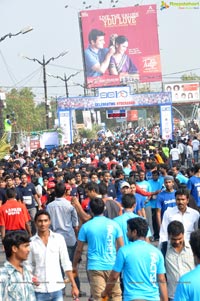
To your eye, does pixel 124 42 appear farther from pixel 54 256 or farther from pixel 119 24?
pixel 54 256

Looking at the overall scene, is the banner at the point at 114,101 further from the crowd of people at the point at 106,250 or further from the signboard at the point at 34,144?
the crowd of people at the point at 106,250

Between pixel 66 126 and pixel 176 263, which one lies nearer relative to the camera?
pixel 176 263

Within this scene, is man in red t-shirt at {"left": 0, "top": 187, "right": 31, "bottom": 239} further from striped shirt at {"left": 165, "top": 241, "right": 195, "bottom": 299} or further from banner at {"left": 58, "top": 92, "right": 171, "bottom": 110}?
banner at {"left": 58, "top": 92, "right": 171, "bottom": 110}

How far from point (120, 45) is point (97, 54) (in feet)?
9.94

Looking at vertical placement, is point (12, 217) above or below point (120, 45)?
below

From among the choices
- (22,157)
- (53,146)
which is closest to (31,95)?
(53,146)

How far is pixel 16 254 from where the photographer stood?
23.8 feet

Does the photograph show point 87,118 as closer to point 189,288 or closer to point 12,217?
point 12,217

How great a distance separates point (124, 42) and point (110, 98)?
3216cm

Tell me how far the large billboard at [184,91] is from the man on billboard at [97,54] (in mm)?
7022

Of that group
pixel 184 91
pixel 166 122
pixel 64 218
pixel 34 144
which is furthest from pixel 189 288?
pixel 184 91

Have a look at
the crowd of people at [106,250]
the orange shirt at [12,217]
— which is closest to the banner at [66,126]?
the crowd of people at [106,250]

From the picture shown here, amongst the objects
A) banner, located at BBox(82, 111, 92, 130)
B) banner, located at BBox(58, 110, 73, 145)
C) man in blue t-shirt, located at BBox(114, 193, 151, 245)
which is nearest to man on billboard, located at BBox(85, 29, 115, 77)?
banner, located at BBox(82, 111, 92, 130)

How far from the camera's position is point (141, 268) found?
315 inches
